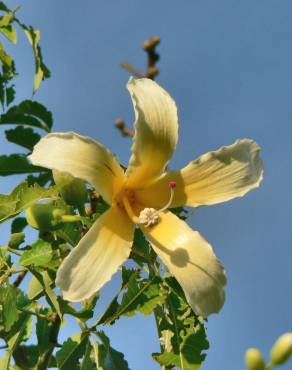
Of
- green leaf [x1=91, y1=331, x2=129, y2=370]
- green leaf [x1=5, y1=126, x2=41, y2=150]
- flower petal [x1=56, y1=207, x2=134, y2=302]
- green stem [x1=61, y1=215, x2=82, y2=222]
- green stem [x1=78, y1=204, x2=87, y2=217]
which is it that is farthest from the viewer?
green leaf [x1=5, y1=126, x2=41, y2=150]

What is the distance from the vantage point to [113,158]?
227 centimetres

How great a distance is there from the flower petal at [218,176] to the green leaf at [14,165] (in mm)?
507

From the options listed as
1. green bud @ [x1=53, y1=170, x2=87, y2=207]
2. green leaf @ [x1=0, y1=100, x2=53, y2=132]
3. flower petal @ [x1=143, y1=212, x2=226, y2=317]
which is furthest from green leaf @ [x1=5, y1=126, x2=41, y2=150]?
flower petal @ [x1=143, y1=212, x2=226, y2=317]

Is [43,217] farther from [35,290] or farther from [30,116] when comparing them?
[30,116]

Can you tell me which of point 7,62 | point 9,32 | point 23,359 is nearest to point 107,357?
point 23,359

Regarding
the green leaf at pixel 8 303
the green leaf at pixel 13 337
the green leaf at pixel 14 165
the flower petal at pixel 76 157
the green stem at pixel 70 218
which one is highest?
the green leaf at pixel 14 165

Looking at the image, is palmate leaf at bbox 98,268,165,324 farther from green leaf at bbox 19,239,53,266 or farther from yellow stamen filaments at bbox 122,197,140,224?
green leaf at bbox 19,239,53,266

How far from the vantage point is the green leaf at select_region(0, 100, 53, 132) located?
279cm

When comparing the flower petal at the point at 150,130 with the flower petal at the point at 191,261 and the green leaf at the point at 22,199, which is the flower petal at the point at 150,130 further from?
the green leaf at the point at 22,199

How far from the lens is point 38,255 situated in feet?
7.02

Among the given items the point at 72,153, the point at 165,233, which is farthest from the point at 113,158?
the point at 165,233

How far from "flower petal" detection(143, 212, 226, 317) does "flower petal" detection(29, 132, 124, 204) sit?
0.30 metres

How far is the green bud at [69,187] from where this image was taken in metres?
2.13

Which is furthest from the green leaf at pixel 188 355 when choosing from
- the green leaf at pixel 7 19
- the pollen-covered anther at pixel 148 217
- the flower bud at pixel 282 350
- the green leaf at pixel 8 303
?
the green leaf at pixel 7 19
